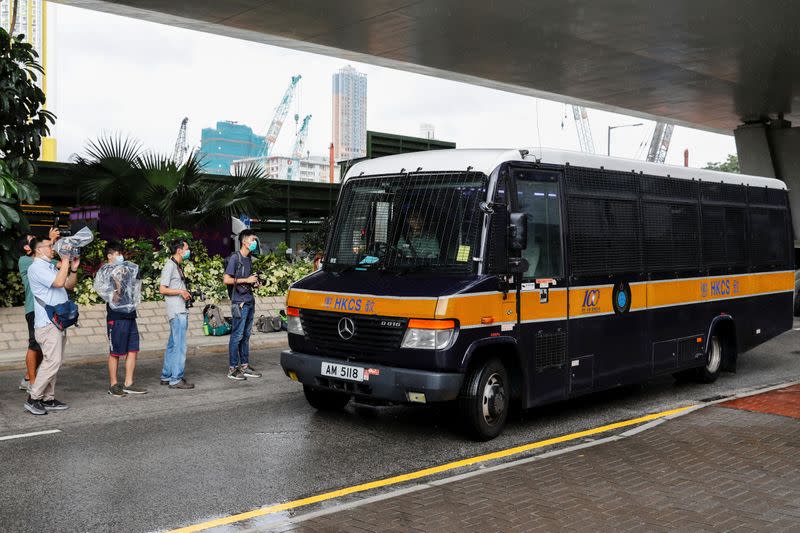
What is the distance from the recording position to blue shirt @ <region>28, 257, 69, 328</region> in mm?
9180

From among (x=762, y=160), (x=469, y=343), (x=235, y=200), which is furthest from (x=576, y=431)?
(x=762, y=160)

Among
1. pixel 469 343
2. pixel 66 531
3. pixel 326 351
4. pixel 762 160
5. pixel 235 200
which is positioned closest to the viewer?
pixel 66 531

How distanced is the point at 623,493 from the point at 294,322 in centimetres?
390

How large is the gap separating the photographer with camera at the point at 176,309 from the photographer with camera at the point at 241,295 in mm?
719

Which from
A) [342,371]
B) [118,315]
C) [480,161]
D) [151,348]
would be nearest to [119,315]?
[118,315]

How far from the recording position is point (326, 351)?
8.45 m

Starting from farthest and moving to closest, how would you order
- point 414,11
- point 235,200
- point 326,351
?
point 414,11 → point 235,200 → point 326,351

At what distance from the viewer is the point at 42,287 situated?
921 centimetres

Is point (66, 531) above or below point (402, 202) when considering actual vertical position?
below

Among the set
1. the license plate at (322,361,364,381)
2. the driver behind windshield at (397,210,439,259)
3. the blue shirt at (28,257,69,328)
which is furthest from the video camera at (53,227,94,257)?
the driver behind windshield at (397,210,439,259)

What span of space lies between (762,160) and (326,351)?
3043 cm

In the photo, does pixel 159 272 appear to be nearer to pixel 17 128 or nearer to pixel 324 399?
pixel 17 128

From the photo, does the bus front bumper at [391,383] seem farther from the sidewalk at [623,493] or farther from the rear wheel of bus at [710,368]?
the rear wheel of bus at [710,368]

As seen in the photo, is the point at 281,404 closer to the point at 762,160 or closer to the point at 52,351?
the point at 52,351
